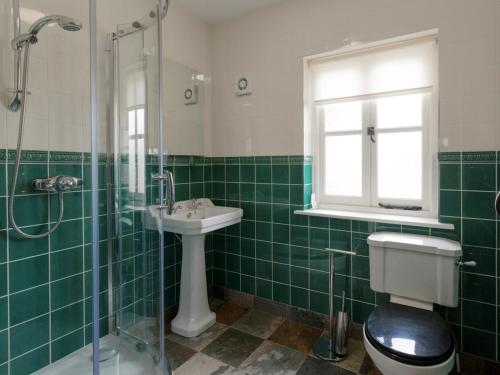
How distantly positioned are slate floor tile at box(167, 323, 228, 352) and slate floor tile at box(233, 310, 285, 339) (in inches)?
5.6

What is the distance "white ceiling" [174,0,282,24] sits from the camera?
2256mm

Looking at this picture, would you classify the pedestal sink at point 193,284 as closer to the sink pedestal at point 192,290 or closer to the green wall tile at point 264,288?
the sink pedestal at point 192,290

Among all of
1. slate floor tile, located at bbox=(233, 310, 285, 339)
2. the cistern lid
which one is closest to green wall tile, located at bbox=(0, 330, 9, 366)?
slate floor tile, located at bbox=(233, 310, 285, 339)

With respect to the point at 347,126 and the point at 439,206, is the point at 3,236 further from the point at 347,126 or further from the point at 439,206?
the point at 439,206

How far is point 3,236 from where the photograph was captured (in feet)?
4.63

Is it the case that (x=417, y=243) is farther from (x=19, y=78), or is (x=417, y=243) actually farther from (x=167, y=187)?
(x=19, y=78)

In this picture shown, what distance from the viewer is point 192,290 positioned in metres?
2.13

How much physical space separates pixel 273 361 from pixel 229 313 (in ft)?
2.16

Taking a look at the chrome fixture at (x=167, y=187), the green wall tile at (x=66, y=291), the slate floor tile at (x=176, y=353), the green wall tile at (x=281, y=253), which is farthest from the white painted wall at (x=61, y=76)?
the green wall tile at (x=281, y=253)

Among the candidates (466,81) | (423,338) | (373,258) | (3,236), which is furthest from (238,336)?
(466,81)

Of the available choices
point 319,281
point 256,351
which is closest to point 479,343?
point 319,281

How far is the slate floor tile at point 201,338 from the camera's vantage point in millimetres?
1957

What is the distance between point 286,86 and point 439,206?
1315 millimetres

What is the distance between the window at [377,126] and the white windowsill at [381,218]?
9 centimetres
